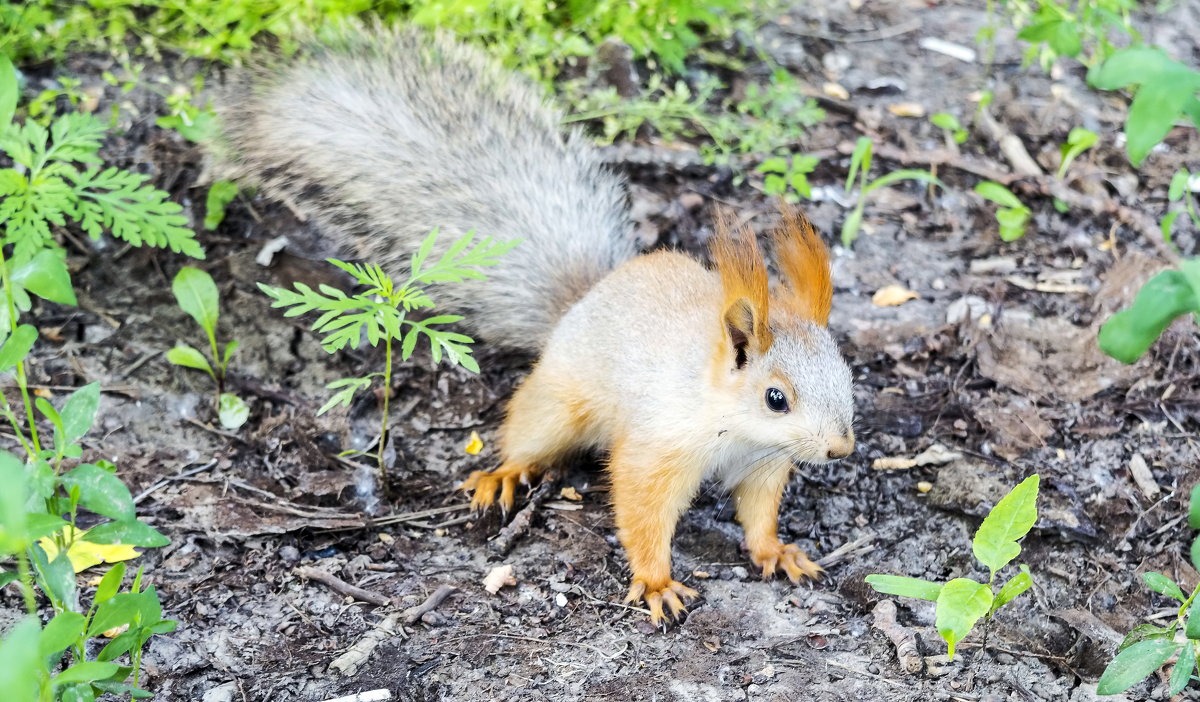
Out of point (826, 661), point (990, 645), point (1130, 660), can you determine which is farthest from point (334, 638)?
point (1130, 660)

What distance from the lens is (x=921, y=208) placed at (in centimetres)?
351

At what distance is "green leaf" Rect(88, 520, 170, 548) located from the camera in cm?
161

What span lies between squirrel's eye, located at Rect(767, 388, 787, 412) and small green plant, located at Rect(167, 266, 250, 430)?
4.46ft

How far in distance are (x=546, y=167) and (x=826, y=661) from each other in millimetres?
1521

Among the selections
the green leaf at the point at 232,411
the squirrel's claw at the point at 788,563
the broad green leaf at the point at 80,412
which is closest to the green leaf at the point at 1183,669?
the squirrel's claw at the point at 788,563

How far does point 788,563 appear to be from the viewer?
2.38m

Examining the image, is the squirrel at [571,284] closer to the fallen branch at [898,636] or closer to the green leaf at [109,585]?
the fallen branch at [898,636]

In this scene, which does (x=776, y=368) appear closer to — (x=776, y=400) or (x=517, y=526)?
(x=776, y=400)

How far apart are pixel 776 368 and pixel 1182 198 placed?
2142 millimetres

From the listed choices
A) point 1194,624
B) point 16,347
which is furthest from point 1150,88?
point 16,347

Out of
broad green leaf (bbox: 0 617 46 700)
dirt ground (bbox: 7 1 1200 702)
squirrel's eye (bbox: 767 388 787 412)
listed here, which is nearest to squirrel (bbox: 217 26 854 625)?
squirrel's eye (bbox: 767 388 787 412)

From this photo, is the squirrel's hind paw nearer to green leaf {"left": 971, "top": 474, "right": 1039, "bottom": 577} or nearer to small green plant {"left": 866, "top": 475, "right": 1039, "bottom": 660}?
small green plant {"left": 866, "top": 475, "right": 1039, "bottom": 660}

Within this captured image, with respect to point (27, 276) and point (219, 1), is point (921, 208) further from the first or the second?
point (27, 276)

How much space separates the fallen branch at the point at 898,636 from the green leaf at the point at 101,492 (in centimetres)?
142
